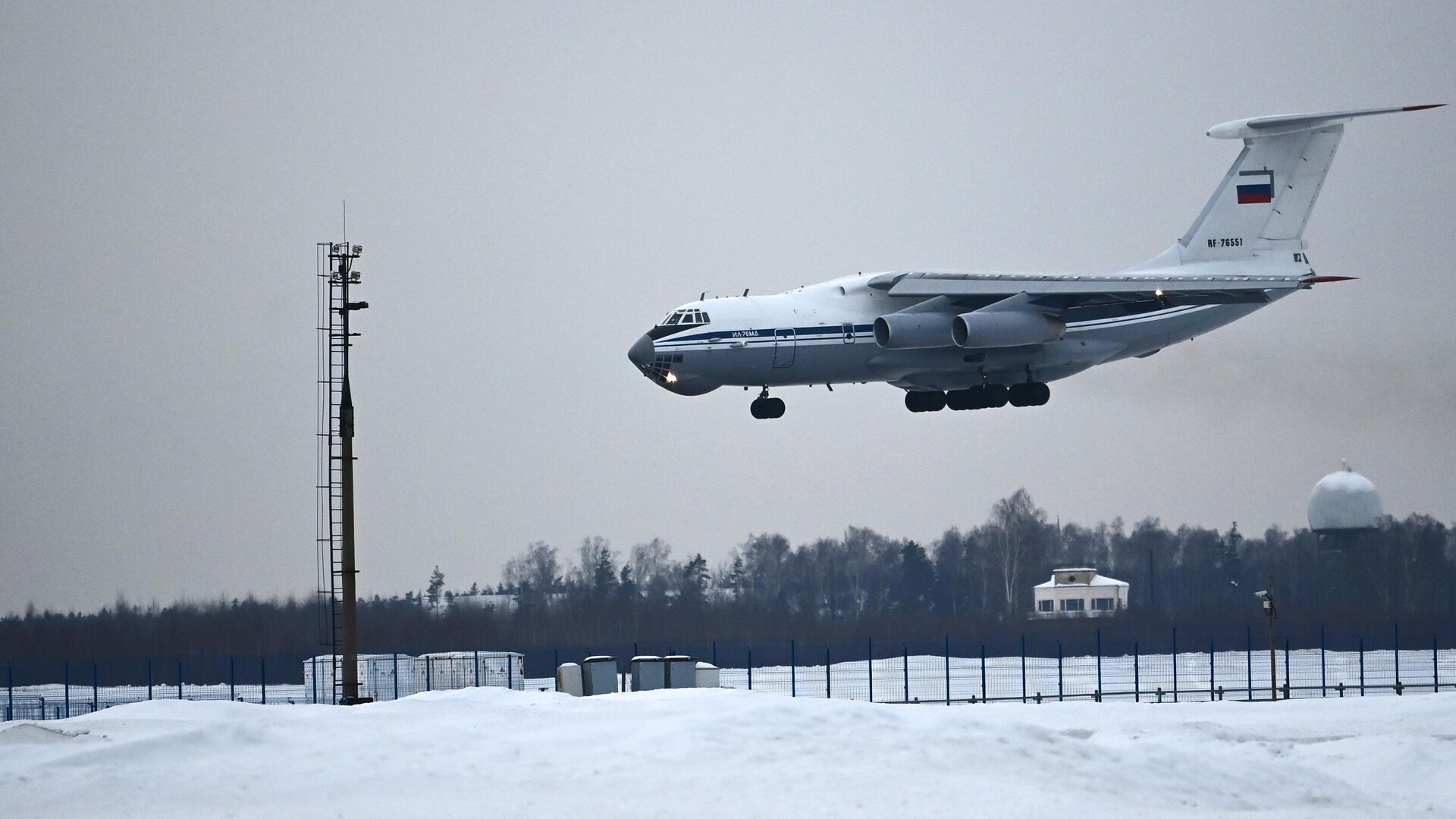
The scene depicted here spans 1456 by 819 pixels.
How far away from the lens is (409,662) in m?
39.8

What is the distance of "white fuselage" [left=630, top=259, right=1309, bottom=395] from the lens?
123 ft

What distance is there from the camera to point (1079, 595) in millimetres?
72562

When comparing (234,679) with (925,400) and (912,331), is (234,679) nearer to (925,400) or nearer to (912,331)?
(925,400)

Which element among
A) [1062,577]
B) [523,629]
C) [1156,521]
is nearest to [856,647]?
[523,629]

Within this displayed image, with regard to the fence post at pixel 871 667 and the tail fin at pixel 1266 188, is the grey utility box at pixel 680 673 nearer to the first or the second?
the fence post at pixel 871 667

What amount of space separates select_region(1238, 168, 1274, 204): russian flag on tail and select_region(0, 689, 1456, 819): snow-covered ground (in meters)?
24.8

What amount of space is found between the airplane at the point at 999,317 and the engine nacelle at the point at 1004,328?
0.12 feet

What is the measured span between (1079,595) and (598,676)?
1901 inches

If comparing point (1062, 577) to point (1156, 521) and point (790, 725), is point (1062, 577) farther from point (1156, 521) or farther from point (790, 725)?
point (790, 725)

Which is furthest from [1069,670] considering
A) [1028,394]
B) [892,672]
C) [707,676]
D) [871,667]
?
[707,676]

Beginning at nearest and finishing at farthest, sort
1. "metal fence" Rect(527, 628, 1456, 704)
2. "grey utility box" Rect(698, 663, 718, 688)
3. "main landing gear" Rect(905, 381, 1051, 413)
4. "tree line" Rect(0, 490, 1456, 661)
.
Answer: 1. "grey utility box" Rect(698, 663, 718, 688)
2. "metal fence" Rect(527, 628, 1456, 704)
3. "main landing gear" Rect(905, 381, 1051, 413)
4. "tree line" Rect(0, 490, 1456, 661)

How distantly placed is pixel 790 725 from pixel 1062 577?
184ft

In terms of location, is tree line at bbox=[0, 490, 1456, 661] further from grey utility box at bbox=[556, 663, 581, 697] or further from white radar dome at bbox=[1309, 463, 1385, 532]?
grey utility box at bbox=[556, 663, 581, 697]

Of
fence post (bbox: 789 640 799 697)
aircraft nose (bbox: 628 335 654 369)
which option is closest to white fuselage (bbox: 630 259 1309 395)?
aircraft nose (bbox: 628 335 654 369)
